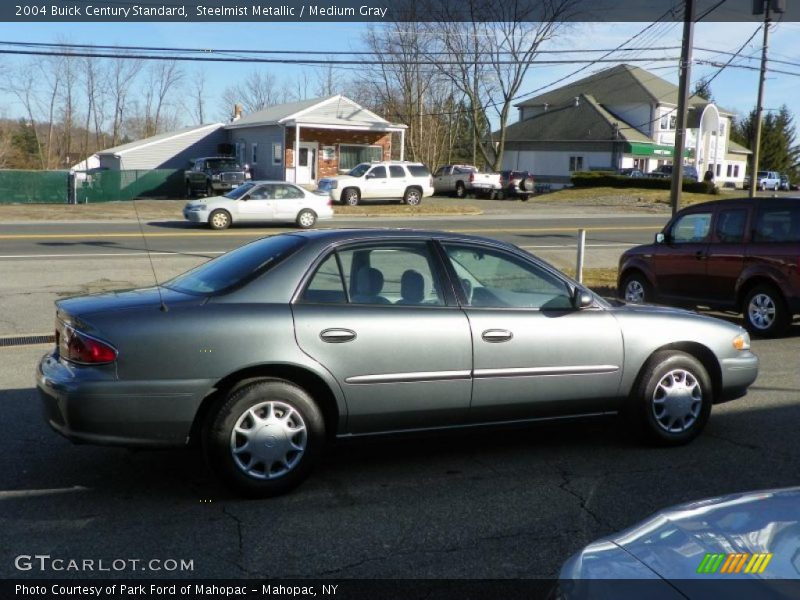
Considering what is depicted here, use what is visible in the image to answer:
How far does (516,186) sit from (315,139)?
11.2 m

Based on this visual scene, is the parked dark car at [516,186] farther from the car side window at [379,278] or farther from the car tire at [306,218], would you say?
the car side window at [379,278]

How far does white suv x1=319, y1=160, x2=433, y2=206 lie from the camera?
36.7 m

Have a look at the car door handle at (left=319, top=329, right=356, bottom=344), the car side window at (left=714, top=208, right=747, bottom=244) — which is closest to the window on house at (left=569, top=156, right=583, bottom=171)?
the car side window at (left=714, top=208, right=747, bottom=244)

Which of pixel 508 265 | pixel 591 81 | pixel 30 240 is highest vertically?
pixel 591 81

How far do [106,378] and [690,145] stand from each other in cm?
7092

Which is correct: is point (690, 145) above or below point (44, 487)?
above

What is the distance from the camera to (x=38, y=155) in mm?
73438

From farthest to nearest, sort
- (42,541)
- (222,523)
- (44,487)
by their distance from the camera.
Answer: (44,487) → (222,523) → (42,541)

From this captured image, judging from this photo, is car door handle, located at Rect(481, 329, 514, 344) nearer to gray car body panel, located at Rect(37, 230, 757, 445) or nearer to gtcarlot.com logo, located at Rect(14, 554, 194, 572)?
gray car body panel, located at Rect(37, 230, 757, 445)

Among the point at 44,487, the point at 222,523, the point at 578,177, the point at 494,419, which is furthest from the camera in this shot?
the point at 578,177

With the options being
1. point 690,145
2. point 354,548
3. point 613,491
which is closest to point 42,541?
point 354,548

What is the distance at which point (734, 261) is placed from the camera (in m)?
11.0

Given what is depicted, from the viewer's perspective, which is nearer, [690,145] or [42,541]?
[42,541]

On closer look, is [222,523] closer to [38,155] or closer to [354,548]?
[354,548]
